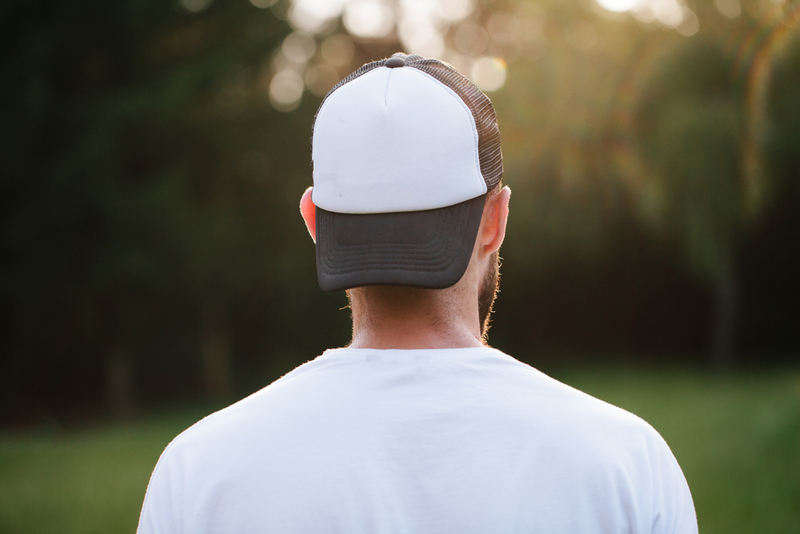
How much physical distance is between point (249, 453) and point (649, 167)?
1146 cm

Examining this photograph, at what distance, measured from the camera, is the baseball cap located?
1.21m

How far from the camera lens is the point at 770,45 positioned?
6270 mm

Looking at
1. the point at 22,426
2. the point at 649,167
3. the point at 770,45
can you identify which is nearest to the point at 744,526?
the point at 770,45

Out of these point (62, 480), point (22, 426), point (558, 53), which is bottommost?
point (22, 426)

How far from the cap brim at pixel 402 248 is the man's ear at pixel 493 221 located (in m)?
0.04

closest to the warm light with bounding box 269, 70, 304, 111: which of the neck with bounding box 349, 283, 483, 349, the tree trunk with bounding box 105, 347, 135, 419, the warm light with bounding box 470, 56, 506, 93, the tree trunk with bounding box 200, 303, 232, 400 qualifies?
the warm light with bounding box 470, 56, 506, 93

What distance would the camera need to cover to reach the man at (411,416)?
103 cm

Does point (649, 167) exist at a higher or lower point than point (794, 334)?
higher

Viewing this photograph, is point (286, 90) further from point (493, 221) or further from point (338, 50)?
point (493, 221)

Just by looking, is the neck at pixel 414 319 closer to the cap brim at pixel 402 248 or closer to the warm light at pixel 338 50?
the cap brim at pixel 402 248

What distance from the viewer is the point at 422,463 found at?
1.04 meters

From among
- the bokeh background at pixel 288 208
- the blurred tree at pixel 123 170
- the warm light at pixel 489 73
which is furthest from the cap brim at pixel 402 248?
the warm light at pixel 489 73

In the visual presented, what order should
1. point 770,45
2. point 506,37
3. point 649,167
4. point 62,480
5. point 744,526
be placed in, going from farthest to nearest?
point 506,37 → point 649,167 → point 62,480 → point 770,45 → point 744,526

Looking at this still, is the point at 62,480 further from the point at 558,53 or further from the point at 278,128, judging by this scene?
the point at 558,53
